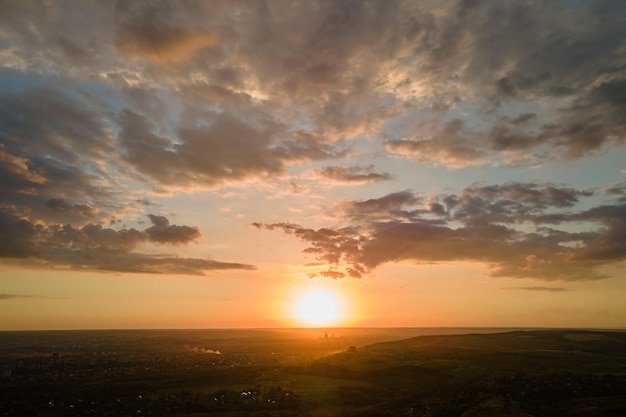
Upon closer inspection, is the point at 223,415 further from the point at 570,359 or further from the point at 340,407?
the point at 570,359

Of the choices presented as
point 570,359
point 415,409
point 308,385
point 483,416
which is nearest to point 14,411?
point 308,385

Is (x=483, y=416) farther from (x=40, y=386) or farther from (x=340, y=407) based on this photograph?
(x=40, y=386)

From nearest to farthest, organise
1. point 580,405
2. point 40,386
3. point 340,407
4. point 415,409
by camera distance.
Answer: point 580,405, point 415,409, point 340,407, point 40,386

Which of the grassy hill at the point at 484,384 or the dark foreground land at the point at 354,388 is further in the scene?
the dark foreground land at the point at 354,388

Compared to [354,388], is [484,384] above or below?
above

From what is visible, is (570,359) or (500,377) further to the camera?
(570,359)

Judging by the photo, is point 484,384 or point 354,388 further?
point 354,388

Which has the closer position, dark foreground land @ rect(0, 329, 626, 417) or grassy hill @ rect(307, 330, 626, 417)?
grassy hill @ rect(307, 330, 626, 417)

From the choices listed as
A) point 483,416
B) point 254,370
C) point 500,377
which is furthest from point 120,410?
point 500,377

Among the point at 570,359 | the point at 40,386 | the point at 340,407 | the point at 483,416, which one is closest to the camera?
the point at 483,416
